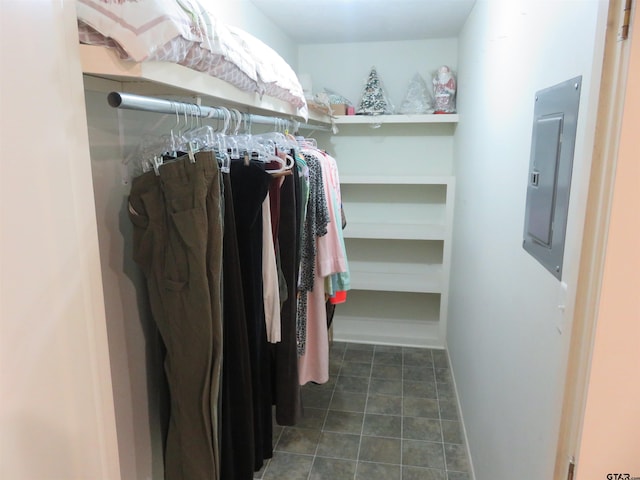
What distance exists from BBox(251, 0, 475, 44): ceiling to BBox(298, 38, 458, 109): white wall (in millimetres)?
78

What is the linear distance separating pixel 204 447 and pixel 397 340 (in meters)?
2.63

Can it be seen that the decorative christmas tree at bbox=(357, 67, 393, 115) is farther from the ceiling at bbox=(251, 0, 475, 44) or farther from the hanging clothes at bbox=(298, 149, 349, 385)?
A: the hanging clothes at bbox=(298, 149, 349, 385)

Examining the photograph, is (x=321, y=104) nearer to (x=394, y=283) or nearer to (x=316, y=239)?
(x=316, y=239)

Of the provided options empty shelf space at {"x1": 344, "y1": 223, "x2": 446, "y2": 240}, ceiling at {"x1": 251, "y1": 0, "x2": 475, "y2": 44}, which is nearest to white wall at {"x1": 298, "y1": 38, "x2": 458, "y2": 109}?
ceiling at {"x1": 251, "y1": 0, "x2": 475, "y2": 44}

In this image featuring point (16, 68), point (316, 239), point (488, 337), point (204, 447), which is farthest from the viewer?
point (316, 239)

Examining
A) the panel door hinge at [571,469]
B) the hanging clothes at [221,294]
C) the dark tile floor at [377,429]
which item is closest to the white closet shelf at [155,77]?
the hanging clothes at [221,294]

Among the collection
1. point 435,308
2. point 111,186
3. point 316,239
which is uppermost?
point 111,186

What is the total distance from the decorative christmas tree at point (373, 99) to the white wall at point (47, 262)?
2700 mm

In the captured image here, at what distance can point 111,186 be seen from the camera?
130 cm

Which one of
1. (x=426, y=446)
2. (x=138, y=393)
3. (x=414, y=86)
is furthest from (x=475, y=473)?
(x=414, y=86)

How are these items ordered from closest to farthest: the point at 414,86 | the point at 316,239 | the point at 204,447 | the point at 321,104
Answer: the point at 204,447, the point at 316,239, the point at 321,104, the point at 414,86

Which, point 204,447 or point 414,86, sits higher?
point 414,86

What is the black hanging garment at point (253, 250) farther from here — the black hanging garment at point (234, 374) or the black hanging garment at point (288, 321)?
the black hanging garment at point (288, 321)

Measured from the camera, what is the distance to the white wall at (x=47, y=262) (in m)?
0.65
